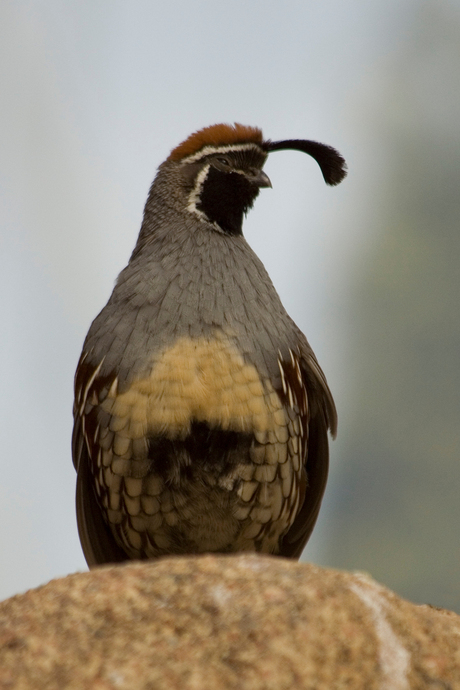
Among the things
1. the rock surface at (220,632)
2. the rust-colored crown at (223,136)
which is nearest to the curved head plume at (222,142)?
the rust-colored crown at (223,136)

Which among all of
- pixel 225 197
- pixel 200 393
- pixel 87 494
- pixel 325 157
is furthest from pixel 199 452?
pixel 325 157

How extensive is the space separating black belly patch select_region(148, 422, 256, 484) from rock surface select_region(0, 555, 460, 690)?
2.83ft

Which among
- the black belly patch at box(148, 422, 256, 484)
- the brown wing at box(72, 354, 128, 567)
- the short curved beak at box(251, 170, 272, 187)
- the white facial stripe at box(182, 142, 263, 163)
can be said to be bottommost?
the brown wing at box(72, 354, 128, 567)

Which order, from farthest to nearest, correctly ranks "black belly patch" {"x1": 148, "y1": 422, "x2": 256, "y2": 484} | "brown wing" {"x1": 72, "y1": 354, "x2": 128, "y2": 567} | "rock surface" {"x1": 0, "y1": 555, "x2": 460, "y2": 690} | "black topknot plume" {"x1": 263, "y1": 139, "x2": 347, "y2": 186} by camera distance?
"black topknot plume" {"x1": 263, "y1": 139, "x2": 347, "y2": 186} < "brown wing" {"x1": 72, "y1": 354, "x2": 128, "y2": 567} < "black belly patch" {"x1": 148, "y1": 422, "x2": 256, "y2": 484} < "rock surface" {"x1": 0, "y1": 555, "x2": 460, "y2": 690}

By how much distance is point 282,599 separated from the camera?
2.02m

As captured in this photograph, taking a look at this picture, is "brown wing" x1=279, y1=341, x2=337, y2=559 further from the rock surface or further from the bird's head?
the rock surface

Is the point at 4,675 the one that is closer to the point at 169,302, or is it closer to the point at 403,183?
the point at 169,302

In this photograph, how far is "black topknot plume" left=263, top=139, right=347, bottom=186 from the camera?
3.77m

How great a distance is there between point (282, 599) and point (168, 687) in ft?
1.02

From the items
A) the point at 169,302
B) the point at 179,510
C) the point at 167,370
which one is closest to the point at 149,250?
the point at 169,302

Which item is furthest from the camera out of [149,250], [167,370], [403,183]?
[403,183]

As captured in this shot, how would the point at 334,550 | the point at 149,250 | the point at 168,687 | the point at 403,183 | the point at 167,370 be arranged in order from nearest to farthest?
the point at 168,687 < the point at 167,370 < the point at 149,250 < the point at 334,550 < the point at 403,183

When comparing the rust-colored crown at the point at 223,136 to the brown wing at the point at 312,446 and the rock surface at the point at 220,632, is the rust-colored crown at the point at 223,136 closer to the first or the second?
the brown wing at the point at 312,446

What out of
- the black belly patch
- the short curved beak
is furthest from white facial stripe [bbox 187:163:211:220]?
the black belly patch
